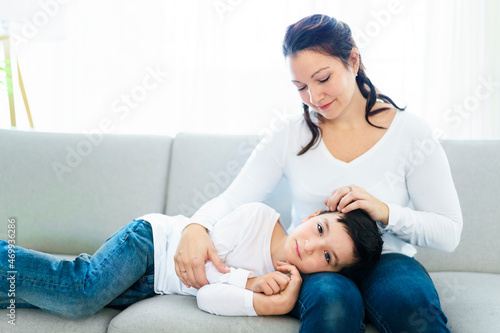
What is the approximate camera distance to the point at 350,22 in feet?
7.99

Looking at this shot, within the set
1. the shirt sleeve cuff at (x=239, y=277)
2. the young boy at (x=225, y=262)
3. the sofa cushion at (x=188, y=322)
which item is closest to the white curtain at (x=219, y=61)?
the young boy at (x=225, y=262)

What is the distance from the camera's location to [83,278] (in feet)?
4.15

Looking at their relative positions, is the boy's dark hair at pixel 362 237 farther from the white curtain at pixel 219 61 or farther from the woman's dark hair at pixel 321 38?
the white curtain at pixel 219 61

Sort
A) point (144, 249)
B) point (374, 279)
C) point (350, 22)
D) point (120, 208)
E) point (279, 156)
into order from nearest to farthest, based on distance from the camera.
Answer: point (374, 279), point (144, 249), point (279, 156), point (120, 208), point (350, 22)

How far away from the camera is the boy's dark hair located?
1237 mm

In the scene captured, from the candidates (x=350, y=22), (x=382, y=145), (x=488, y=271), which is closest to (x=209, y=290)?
(x=382, y=145)

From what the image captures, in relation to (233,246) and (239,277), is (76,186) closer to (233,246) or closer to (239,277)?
(233,246)

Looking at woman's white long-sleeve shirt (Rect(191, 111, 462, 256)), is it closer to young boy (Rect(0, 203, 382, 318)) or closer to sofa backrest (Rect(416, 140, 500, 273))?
young boy (Rect(0, 203, 382, 318))

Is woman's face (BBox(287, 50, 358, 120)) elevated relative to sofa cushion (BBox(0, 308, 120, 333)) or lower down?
elevated

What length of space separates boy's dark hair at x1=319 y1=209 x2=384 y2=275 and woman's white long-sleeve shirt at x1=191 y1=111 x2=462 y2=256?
80 mm

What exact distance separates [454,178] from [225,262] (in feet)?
3.26

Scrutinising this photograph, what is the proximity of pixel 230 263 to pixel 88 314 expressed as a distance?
0.43 m

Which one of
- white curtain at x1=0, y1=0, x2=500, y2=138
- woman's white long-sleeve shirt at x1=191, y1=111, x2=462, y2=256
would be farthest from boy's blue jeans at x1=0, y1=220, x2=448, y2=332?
white curtain at x1=0, y1=0, x2=500, y2=138

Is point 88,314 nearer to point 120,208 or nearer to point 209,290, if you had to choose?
point 209,290
